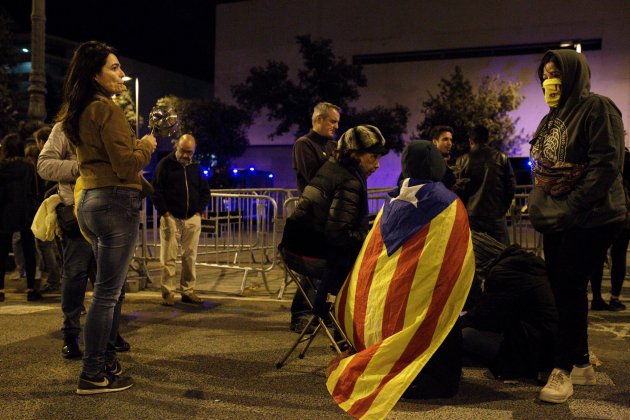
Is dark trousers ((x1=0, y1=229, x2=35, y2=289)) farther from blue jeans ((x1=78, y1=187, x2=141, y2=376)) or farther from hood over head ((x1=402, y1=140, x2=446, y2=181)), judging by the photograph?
hood over head ((x1=402, y1=140, x2=446, y2=181))

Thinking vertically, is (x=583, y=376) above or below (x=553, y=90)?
below

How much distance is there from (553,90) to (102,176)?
288cm

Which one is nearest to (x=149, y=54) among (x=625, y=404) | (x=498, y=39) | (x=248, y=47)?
(x=248, y=47)

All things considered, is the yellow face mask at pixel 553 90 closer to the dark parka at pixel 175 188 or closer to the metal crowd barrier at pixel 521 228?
the dark parka at pixel 175 188

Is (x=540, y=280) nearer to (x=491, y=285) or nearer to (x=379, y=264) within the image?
(x=491, y=285)

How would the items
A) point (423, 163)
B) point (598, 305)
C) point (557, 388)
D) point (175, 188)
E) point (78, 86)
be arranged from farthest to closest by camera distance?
1. point (175, 188)
2. point (598, 305)
3. point (423, 163)
4. point (78, 86)
5. point (557, 388)

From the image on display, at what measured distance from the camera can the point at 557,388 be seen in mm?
3801

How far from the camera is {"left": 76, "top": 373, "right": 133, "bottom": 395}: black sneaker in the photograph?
13.0 ft

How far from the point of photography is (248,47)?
39656 mm

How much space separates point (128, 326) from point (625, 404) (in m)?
4.26

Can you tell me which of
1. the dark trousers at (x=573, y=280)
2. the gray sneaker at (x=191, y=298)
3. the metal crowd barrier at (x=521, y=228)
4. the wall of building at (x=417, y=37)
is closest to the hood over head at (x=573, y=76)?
the dark trousers at (x=573, y=280)

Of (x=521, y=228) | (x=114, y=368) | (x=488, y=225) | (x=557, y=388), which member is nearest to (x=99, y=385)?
(x=114, y=368)

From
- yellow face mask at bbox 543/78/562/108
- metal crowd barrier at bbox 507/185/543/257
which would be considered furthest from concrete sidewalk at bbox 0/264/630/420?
metal crowd barrier at bbox 507/185/543/257

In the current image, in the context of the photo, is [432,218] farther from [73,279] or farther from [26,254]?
[26,254]
